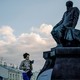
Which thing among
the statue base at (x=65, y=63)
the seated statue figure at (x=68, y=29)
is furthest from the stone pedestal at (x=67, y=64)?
the seated statue figure at (x=68, y=29)

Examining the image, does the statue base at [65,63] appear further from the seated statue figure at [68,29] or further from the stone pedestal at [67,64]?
the seated statue figure at [68,29]

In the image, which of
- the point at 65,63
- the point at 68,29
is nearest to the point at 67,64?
the point at 65,63

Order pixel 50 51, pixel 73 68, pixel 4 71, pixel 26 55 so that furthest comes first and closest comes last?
pixel 4 71 < pixel 26 55 < pixel 50 51 < pixel 73 68

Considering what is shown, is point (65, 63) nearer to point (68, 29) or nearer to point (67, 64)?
point (67, 64)

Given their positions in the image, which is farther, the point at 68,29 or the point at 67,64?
the point at 68,29

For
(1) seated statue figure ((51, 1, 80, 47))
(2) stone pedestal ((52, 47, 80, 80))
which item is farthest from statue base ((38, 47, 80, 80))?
→ (1) seated statue figure ((51, 1, 80, 47))

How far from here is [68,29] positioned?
12.5m

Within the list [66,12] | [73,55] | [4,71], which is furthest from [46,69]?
[4,71]

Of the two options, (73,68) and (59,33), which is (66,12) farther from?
A: (73,68)

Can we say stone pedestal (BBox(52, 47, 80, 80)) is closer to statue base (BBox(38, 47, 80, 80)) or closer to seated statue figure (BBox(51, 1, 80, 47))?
statue base (BBox(38, 47, 80, 80))

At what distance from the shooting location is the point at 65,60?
39.1 ft

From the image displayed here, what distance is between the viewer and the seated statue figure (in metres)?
12.4

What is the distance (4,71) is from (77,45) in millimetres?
59932

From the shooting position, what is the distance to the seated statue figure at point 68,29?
487 inches
